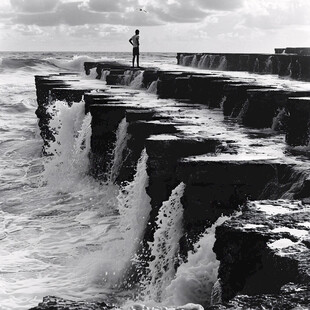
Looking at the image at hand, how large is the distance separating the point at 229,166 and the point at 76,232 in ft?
14.5

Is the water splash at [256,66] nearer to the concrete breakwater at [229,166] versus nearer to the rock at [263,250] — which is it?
the concrete breakwater at [229,166]

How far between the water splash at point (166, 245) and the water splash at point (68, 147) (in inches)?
221

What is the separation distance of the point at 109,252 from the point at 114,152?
2.83 m

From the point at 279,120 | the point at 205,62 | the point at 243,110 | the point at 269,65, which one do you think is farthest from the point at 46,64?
the point at 279,120

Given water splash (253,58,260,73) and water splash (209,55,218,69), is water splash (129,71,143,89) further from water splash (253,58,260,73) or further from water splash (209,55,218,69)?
water splash (209,55,218,69)

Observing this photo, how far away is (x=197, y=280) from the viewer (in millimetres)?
4578

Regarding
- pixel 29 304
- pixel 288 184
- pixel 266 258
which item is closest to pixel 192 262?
pixel 288 184

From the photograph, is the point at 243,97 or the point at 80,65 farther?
the point at 80,65

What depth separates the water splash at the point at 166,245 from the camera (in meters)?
5.97

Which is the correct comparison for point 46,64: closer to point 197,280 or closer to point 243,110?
point 243,110

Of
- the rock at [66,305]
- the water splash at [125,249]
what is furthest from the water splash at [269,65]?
the rock at [66,305]

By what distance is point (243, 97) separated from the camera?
1067cm

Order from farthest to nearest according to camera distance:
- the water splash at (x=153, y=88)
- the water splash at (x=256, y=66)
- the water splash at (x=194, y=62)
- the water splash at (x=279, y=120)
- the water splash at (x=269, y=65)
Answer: the water splash at (x=194, y=62) → the water splash at (x=256, y=66) → the water splash at (x=269, y=65) → the water splash at (x=153, y=88) → the water splash at (x=279, y=120)

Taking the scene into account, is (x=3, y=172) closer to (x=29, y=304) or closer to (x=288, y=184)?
(x=29, y=304)
